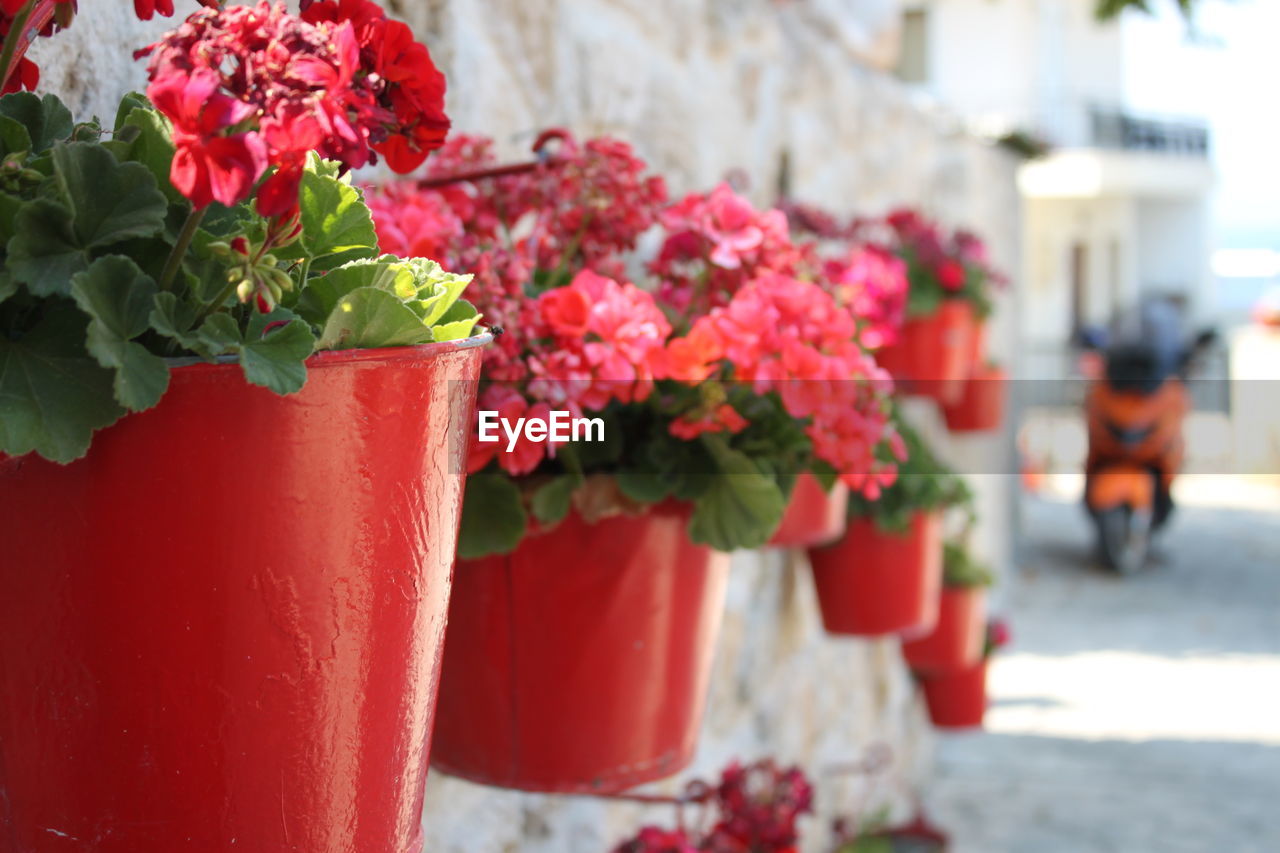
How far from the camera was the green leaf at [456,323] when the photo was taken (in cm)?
74

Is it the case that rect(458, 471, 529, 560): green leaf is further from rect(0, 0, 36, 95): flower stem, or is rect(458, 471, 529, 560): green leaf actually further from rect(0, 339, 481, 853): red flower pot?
rect(0, 0, 36, 95): flower stem

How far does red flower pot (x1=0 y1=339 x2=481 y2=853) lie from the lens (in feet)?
2.13

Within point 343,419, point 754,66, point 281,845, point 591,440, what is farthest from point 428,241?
point 754,66

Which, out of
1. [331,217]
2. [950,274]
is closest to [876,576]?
[950,274]

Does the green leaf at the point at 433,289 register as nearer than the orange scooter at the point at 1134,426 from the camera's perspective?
Yes

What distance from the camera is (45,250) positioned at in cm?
62

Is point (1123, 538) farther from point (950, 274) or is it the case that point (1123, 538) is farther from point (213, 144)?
point (213, 144)

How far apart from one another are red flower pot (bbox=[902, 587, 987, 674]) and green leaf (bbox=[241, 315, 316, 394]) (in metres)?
3.26

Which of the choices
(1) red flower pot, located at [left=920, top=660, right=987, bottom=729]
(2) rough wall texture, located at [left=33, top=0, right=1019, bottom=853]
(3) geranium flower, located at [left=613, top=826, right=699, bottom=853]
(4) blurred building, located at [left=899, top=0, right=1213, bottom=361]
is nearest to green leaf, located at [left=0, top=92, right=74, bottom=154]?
(2) rough wall texture, located at [left=33, top=0, right=1019, bottom=853]

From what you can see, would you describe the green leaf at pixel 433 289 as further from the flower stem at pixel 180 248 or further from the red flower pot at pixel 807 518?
the red flower pot at pixel 807 518

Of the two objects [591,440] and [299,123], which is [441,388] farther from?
[591,440]

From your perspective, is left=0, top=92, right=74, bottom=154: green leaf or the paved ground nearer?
left=0, top=92, right=74, bottom=154: green leaf

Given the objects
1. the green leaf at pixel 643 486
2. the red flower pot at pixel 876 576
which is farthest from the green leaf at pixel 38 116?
the red flower pot at pixel 876 576

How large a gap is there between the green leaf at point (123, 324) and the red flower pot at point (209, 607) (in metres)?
0.03
